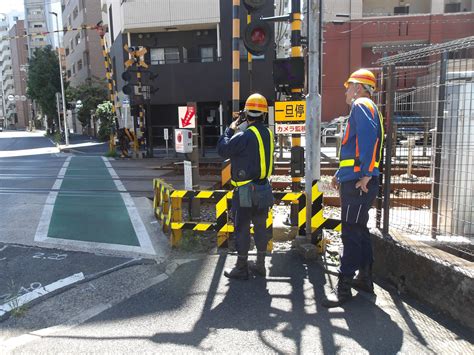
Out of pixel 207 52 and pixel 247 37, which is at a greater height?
pixel 207 52

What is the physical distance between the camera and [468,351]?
3.08m

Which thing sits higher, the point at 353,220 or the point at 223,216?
the point at 353,220

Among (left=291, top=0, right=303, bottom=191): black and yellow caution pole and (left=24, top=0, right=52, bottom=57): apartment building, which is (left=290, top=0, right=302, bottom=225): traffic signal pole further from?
(left=24, top=0, right=52, bottom=57): apartment building

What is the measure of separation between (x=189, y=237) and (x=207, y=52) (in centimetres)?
1975

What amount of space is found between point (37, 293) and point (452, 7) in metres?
35.3

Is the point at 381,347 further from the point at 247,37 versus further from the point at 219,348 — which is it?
the point at 247,37

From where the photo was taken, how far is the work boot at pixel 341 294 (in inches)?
151

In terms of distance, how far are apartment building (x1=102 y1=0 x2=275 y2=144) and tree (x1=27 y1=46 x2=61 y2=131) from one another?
1860cm

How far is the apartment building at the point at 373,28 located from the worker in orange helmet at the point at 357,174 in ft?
92.7

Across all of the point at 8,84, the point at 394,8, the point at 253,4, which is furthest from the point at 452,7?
the point at 8,84

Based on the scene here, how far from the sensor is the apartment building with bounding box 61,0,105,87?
1705 inches

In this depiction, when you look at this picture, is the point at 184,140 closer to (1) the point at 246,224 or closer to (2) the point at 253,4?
(1) the point at 246,224

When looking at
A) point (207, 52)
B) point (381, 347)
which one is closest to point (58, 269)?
point (381, 347)

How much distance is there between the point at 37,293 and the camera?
165 inches
